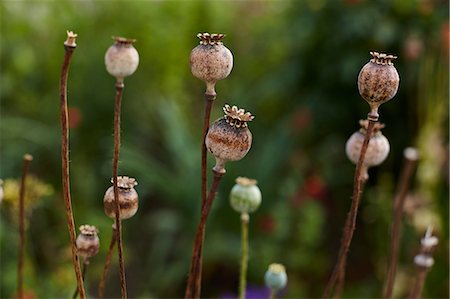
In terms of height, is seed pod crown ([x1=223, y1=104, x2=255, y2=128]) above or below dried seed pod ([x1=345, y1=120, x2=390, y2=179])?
above

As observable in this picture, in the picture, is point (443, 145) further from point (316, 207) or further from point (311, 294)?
point (311, 294)

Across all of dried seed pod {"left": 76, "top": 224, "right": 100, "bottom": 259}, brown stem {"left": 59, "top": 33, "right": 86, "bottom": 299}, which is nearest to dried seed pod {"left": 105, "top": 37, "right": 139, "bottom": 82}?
brown stem {"left": 59, "top": 33, "right": 86, "bottom": 299}

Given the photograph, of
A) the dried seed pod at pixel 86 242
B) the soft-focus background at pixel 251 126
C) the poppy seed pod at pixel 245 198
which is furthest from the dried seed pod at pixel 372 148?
the soft-focus background at pixel 251 126

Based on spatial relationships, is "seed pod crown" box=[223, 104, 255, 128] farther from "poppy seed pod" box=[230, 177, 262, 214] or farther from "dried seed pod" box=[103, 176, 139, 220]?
"poppy seed pod" box=[230, 177, 262, 214]

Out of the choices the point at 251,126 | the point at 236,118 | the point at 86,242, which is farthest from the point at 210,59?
the point at 251,126

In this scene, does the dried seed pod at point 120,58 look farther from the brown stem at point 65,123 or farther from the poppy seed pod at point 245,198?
the poppy seed pod at point 245,198

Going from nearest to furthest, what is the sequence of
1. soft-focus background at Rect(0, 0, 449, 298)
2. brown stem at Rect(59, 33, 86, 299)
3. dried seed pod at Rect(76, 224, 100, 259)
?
brown stem at Rect(59, 33, 86, 299) → dried seed pod at Rect(76, 224, 100, 259) → soft-focus background at Rect(0, 0, 449, 298)

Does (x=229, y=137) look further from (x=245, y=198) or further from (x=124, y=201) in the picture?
(x=245, y=198)
